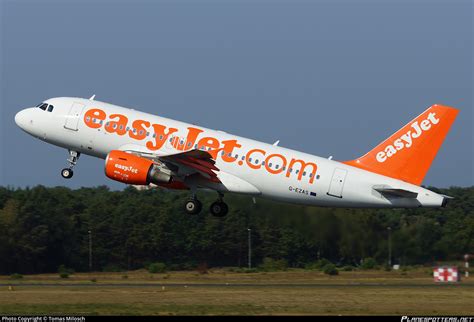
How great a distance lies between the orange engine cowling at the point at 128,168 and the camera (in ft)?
158

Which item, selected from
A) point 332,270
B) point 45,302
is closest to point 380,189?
point 332,270

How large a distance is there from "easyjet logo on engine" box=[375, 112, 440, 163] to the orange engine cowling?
12.7m

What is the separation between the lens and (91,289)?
48.8 meters

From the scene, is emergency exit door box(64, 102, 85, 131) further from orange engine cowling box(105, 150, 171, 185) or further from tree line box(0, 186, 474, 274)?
tree line box(0, 186, 474, 274)

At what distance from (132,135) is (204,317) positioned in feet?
54.7

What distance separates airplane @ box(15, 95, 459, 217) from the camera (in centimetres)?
4819

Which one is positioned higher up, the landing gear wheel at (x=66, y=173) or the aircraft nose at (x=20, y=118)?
the aircraft nose at (x=20, y=118)

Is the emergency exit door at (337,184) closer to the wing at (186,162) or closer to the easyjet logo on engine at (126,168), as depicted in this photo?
the wing at (186,162)

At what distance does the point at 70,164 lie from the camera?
52938mm

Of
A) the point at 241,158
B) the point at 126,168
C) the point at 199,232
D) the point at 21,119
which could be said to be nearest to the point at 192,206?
the point at 241,158

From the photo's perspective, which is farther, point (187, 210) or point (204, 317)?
point (187, 210)

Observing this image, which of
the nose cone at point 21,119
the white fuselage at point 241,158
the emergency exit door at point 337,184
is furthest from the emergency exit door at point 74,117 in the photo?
the emergency exit door at point 337,184

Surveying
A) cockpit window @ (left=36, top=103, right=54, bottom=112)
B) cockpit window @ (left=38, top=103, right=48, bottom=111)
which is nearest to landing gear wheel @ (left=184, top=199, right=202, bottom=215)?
cockpit window @ (left=36, top=103, right=54, bottom=112)

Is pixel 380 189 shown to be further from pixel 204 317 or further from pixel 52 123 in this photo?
pixel 52 123
